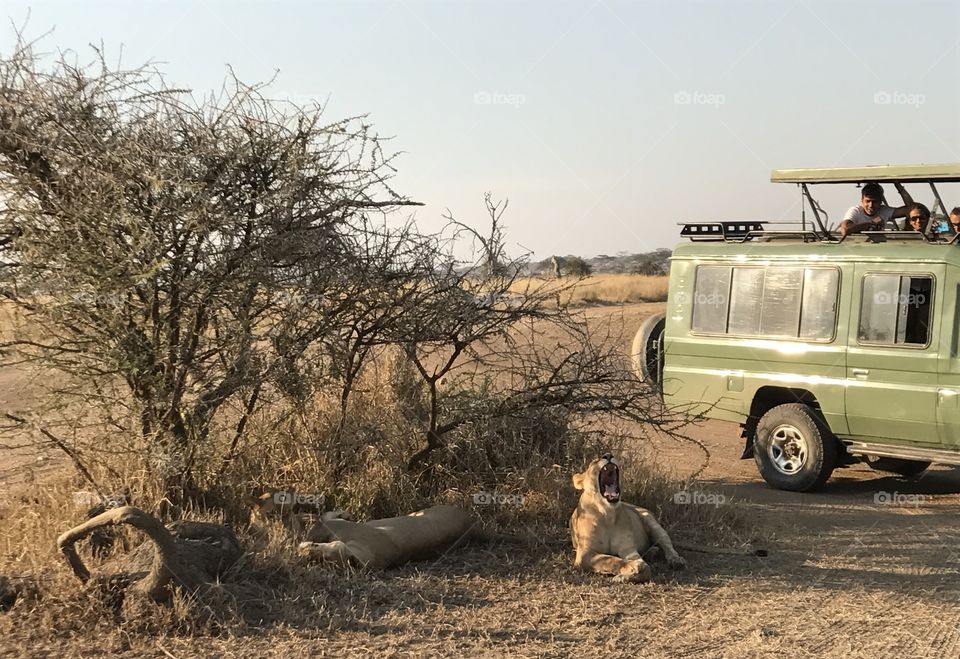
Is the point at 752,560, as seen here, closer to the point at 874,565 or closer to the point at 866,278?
the point at 874,565

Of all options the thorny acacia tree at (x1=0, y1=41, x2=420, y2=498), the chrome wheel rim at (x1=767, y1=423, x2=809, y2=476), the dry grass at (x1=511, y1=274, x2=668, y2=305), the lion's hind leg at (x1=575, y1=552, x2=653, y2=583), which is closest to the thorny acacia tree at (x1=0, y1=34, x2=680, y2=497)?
the thorny acacia tree at (x1=0, y1=41, x2=420, y2=498)

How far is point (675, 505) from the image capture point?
7.65 metres

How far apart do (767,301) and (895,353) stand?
133 cm

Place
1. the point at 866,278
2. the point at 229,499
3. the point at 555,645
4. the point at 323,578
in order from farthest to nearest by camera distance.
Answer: the point at 866,278
the point at 229,499
the point at 323,578
the point at 555,645

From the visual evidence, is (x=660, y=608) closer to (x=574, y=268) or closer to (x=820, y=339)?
(x=820, y=339)

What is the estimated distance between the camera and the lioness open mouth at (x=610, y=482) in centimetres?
636

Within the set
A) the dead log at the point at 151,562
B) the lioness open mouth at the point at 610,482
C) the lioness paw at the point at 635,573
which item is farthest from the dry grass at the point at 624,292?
the dead log at the point at 151,562

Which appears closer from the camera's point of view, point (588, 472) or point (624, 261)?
point (588, 472)

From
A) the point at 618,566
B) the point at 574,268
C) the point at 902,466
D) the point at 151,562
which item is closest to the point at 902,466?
the point at 902,466

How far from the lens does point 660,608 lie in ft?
18.6

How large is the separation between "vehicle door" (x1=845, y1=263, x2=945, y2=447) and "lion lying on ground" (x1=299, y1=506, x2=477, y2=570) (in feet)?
13.6

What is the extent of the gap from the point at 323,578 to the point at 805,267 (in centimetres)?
563

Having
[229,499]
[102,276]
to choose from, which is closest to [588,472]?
[229,499]

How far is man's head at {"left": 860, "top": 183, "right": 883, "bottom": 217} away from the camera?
9766 millimetres
